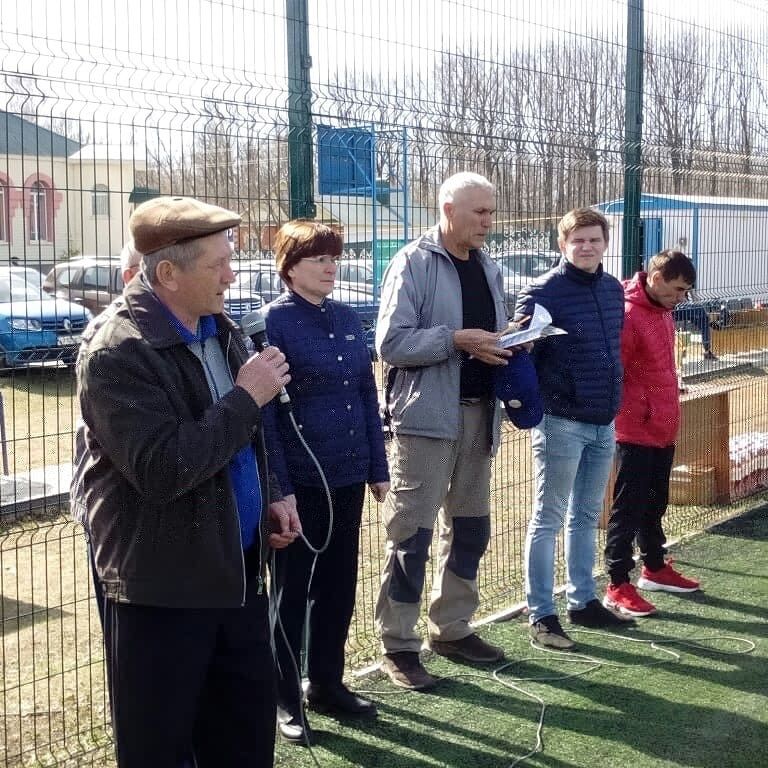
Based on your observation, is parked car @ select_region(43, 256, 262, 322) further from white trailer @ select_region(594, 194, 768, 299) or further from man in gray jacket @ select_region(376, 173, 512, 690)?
white trailer @ select_region(594, 194, 768, 299)

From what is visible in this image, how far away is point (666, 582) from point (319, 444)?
8.80 feet

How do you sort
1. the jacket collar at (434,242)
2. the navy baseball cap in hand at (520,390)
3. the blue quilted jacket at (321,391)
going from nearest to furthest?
the blue quilted jacket at (321,391) → the navy baseball cap in hand at (520,390) → the jacket collar at (434,242)

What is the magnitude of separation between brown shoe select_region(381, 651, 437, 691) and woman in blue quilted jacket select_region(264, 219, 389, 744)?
374mm

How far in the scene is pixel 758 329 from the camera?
842cm

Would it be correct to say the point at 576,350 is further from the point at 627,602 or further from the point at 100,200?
the point at 100,200

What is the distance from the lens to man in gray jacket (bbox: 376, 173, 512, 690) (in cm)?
439

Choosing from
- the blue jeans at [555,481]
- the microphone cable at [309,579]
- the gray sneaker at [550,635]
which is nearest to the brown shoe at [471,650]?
the gray sneaker at [550,635]

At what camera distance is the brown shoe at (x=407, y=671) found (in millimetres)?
4422

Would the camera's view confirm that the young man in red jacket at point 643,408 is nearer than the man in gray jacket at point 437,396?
No

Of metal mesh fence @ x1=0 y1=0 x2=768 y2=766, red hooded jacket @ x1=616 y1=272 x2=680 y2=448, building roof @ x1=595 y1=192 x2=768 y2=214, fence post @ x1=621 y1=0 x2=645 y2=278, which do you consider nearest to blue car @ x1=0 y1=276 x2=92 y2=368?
metal mesh fence @ x1=0 y1=0 x2=768 y2=766

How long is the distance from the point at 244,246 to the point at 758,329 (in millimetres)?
5494

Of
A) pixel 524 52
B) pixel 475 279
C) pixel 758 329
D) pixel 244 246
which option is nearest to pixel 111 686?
pixel 244 246

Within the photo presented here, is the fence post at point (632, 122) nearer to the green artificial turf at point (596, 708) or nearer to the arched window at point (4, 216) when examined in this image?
the green artificial turf at point (596, 708)

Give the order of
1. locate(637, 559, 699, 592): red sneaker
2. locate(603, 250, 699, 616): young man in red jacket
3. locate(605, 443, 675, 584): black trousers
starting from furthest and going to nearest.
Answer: locate(637, 559, 699, 592): red sneaker
locate(605, 443, 675, 584): black trousers
locate(603, 250, 699, 616): young man in red jacket
